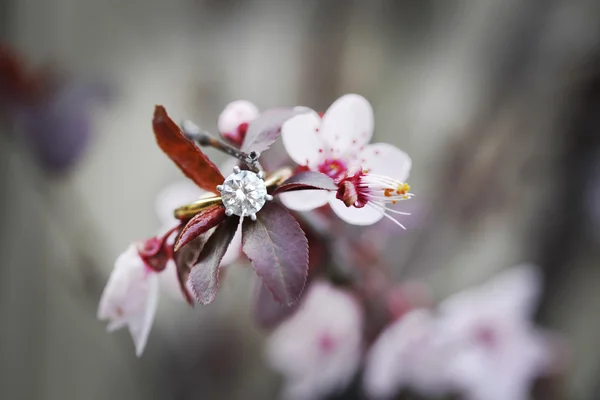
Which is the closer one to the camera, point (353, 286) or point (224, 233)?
point (224, 233)

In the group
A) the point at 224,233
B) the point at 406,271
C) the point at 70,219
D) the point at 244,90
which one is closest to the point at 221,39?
the point at 244,90

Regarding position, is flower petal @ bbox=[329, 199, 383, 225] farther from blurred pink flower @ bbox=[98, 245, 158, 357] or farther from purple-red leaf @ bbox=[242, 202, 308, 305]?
blurred pink flower @ bbox=[98, 245, 158, 357]

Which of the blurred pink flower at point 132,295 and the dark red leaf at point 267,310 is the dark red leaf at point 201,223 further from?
the dark red leaf at point 267,310

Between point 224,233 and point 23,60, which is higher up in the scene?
point 23,60

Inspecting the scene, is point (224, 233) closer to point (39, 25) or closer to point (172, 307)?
point (172, 307)

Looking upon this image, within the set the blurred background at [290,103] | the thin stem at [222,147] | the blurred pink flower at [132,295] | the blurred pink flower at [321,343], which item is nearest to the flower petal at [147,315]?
the blurred pink flower at [132,295]

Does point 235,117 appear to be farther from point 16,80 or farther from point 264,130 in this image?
point 16,80
